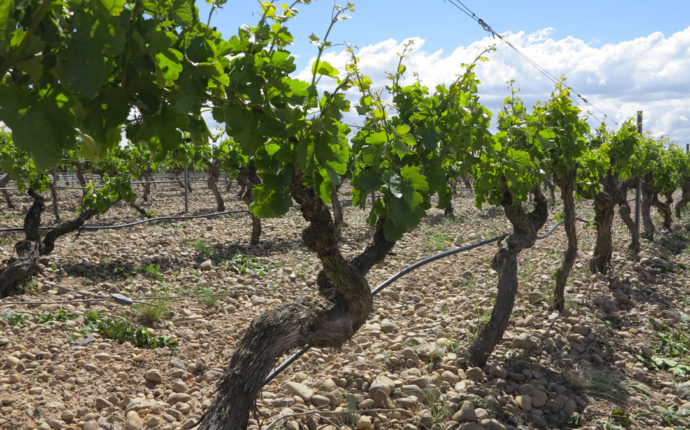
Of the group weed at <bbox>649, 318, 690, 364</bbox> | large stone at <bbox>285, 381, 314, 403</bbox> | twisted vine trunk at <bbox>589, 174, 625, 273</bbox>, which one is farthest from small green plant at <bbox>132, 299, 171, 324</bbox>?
twisted vine trunk at <bbox>589, 174, 625, 273</bbox>

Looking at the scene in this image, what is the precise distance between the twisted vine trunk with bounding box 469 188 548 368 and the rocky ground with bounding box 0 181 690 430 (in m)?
0.17

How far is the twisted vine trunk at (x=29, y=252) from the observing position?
6.42 metres

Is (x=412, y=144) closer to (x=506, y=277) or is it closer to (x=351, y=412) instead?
(x=351, y=412)

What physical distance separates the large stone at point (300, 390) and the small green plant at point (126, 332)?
1.66 m

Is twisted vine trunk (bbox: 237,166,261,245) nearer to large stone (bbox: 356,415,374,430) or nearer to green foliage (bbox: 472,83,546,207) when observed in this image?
green foliage (bbox: 472,83,546,207)

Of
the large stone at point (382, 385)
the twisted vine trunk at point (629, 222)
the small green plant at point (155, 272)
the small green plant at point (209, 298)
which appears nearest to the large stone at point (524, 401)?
the large stone at point (382, 385)

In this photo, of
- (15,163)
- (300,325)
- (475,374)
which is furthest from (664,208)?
(15,163)

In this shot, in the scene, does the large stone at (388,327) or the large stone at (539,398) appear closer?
the large stone at (539,398)

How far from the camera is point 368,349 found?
16.4 feet

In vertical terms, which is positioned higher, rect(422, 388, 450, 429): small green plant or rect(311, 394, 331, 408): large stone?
rect(311, 394, 331, 408): large stone

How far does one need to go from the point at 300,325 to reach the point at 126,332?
3.08 metres

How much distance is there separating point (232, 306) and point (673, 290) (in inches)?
241

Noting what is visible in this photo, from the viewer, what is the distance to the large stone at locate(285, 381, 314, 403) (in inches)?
153

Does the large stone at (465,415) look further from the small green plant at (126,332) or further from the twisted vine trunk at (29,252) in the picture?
Result: the twisted vine trunk at (29,252)
